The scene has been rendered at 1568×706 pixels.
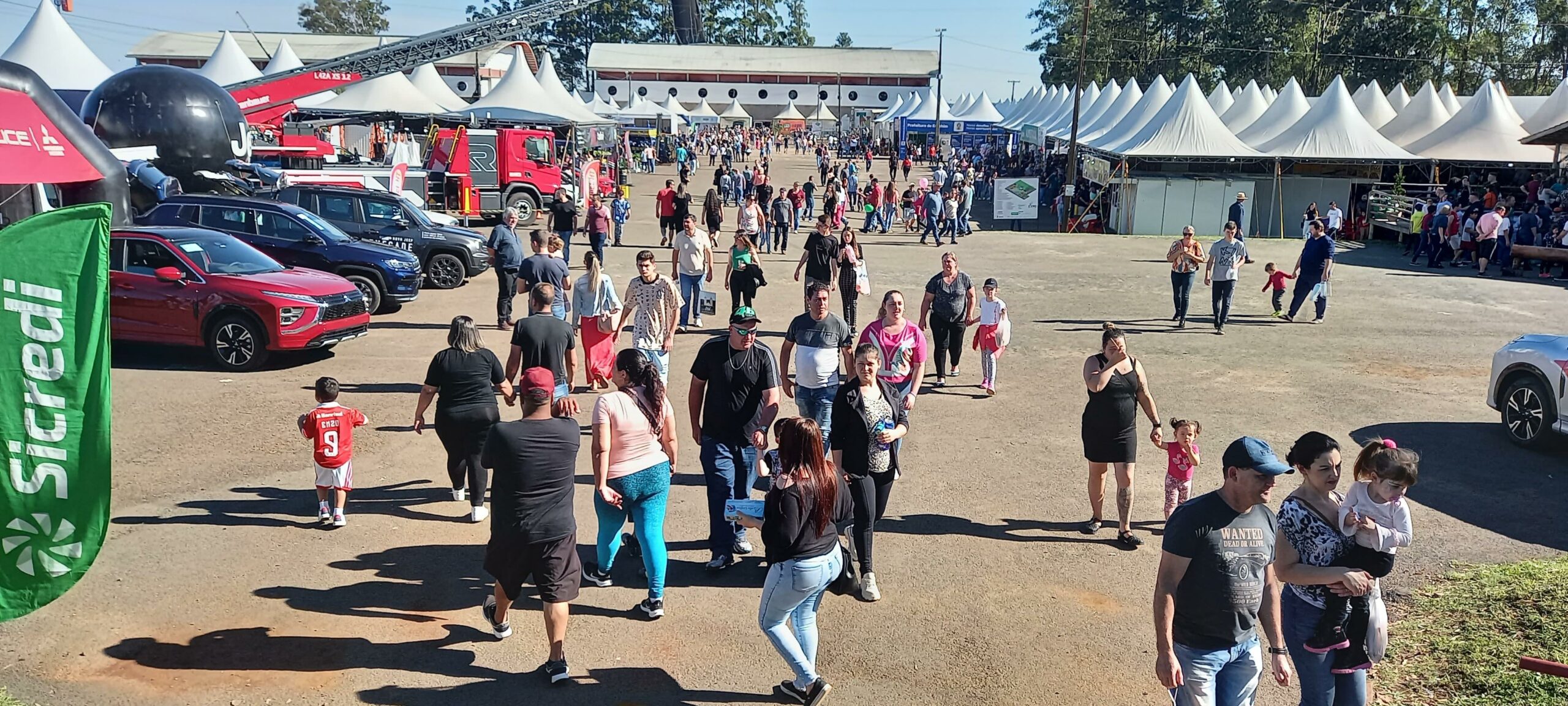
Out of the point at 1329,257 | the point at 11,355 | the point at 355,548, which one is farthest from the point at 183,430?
the point at 1329,257

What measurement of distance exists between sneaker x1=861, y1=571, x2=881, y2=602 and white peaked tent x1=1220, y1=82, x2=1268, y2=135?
110ft

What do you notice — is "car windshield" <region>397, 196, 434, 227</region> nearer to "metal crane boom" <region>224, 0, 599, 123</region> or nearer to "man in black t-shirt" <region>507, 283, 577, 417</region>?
"man in black t-shirt" <region>507, 283, 577, 417</region>

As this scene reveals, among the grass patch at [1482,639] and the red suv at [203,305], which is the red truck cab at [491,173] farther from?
the grass patch at [1482,639]

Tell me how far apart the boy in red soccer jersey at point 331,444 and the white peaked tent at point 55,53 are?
3141cm

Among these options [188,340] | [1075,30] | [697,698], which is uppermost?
[1075,30]

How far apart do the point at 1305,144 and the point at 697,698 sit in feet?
96.2

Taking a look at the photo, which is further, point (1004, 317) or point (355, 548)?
point (1004, 317)

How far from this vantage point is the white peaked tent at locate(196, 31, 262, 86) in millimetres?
42719

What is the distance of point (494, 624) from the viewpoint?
6152mm

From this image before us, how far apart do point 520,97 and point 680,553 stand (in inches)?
1333

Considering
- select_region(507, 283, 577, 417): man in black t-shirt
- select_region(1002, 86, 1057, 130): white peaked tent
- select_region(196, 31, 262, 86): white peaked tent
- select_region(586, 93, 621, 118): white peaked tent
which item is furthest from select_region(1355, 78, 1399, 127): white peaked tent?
select_region(196, 31, 262, 86): white peaked tent

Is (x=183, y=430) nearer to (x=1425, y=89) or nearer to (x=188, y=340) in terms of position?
(x=188, y=340)

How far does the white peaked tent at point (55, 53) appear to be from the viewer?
33.0 metres

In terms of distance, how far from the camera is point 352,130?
50.4 meters
